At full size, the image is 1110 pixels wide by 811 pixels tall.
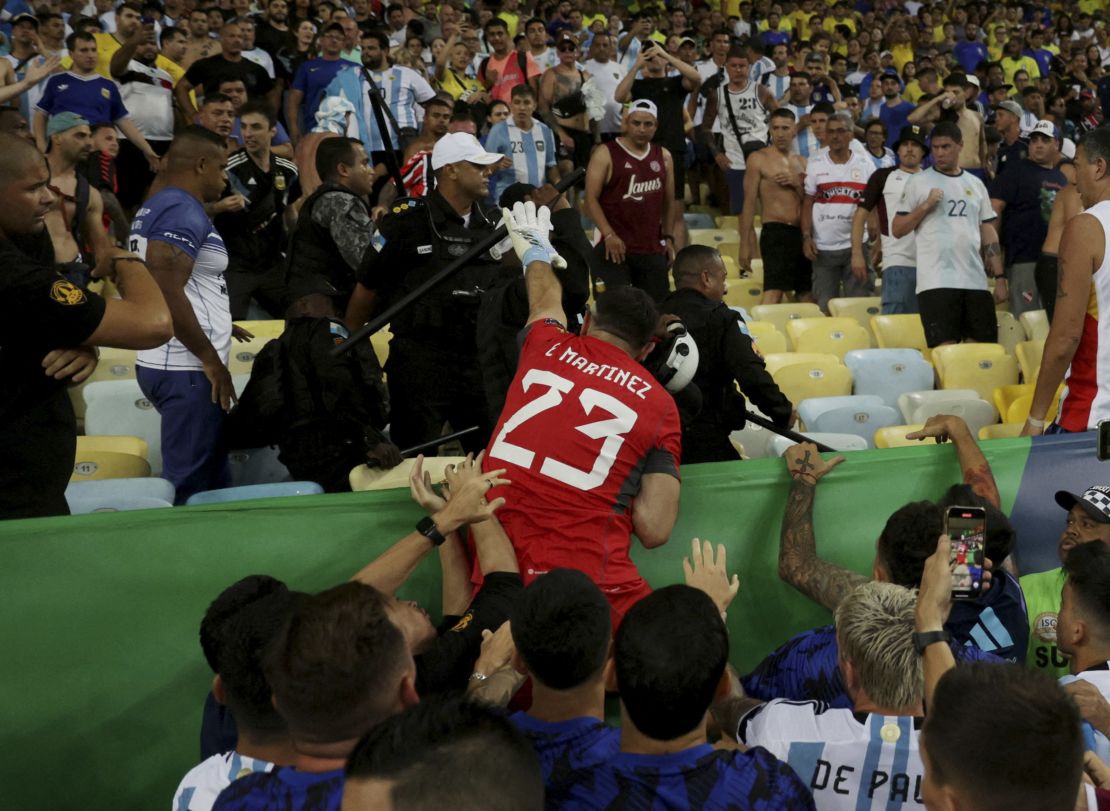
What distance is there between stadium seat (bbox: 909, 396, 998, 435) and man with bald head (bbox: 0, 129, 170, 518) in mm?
4325

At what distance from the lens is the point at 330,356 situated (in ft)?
16.3

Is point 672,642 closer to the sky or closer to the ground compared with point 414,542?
closer to the sky

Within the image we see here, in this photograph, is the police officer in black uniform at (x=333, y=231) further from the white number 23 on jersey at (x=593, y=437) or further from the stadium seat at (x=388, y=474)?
the white number 23 on jersey at (x=593, y=437)

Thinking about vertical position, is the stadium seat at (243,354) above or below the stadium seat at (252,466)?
above

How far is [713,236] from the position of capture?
436 inches

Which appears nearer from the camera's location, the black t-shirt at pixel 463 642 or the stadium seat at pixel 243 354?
the black t-shirt at pixel 463 642

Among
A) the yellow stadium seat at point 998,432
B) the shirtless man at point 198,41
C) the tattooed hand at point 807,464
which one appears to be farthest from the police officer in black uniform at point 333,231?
the shirtless man at point 198,41

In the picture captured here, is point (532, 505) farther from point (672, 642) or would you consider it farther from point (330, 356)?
point (330, 356)

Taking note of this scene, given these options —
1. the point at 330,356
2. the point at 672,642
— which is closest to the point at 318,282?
the point at 330,356

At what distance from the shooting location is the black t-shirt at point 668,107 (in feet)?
34.9

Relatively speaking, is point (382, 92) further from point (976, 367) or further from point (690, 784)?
point (690, 784)

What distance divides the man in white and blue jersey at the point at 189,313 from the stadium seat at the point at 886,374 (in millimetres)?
3775

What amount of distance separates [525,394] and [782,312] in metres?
5.54

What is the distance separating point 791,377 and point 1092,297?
8.29 ft
